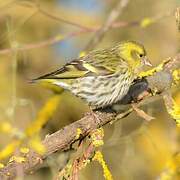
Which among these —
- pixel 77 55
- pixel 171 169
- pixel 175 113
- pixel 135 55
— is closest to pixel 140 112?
pixel 175 113

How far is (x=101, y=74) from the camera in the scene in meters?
4.13

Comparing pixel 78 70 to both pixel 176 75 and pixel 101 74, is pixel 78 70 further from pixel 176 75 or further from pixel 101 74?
pixel 176 75

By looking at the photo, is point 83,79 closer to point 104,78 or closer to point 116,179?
point 104,78

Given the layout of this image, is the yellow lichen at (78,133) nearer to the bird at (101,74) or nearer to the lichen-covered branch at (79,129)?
the lichen-covered branch at (79,129)

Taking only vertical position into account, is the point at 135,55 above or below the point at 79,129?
above

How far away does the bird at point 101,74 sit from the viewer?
150 inches

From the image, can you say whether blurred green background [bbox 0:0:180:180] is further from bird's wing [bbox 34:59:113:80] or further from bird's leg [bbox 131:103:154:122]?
bird's leg [bbox 131:103:154:122]

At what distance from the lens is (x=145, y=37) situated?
7.23 m

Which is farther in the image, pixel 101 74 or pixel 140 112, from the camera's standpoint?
pixel 101 74

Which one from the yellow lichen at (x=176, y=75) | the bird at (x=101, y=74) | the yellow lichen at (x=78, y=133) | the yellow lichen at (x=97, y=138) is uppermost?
the bird at (x=101, y=74)

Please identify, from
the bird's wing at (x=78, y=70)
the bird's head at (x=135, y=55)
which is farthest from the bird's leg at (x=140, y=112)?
the bird's head at (x=135, y=55)

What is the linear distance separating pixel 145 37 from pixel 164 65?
3.85 meters

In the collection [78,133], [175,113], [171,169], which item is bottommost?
[171,169]

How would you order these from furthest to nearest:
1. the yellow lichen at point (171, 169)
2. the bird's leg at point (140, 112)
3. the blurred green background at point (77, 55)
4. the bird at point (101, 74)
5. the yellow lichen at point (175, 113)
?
the blurred green background at point (77, 55)
the bird at point (101, 74)
the bird's leg at point (140, 112)
the yellow lichen at point (175, 113)
the yellow lichen at point (171, 169)
